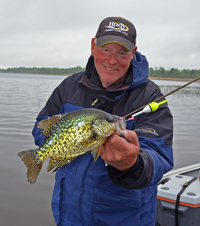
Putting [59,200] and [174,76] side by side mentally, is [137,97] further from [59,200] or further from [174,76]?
[174,76]

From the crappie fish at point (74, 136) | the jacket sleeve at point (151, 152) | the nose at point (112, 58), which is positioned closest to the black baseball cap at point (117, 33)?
the nose at point (112, 58)

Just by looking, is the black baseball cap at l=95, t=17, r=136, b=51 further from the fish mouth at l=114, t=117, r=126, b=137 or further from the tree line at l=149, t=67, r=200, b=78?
the tree line at l=149, t=67, r=200, b=78

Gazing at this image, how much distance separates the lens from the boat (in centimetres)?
356

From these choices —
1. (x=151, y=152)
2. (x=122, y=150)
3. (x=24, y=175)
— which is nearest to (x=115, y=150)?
(x=122, y=150)

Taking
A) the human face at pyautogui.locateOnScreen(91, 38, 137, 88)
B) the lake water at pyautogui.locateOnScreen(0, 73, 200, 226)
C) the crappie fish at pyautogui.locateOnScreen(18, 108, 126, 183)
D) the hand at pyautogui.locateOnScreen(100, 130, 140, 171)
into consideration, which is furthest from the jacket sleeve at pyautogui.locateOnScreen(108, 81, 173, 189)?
the lake water at pyautogui.locateOnScreen(0, 73, 200, 226)

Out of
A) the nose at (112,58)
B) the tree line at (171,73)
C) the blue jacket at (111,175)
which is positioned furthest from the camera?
the tree line at (171,73)

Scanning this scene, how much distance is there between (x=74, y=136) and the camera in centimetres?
229

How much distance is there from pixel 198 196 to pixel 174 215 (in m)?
0.48

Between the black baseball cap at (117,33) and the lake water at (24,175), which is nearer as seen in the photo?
the black baseball cap at (117,33)

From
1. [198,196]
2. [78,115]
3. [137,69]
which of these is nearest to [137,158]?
[78,115]

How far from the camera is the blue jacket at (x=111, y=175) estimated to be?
2.46 metres

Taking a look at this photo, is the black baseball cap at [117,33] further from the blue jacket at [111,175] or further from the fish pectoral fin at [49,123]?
the fish pectoral fin at [49,123]

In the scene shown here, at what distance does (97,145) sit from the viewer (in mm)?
2184

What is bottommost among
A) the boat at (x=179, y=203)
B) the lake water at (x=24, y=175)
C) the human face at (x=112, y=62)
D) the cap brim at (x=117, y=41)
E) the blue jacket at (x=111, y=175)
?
the lake water at (x=24, y=175)
